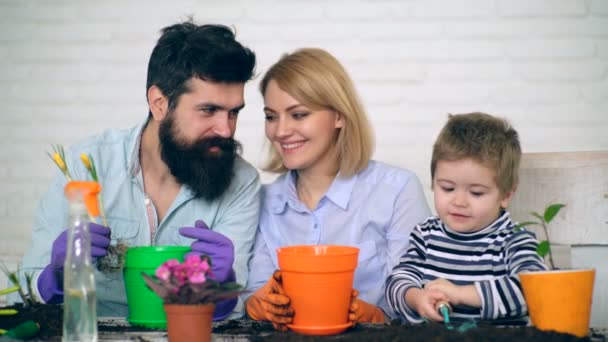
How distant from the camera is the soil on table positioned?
1121 millimetres

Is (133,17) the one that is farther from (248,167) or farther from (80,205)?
(80,205)

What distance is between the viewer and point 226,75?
2.05m

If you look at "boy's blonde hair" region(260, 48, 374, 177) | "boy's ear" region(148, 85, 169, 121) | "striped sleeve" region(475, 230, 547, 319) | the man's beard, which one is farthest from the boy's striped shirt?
"boy's ear" region(148, 85, 169, 121)

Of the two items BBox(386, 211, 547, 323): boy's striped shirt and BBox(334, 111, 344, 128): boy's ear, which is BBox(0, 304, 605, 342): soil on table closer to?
BBox(386, 211, 547, 323): boy's striped shirt

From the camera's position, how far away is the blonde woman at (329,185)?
6.64 ft

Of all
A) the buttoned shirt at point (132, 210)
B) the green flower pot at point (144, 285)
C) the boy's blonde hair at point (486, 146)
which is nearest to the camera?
the green flower pot at point (144, 285)

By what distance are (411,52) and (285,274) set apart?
4.97 ft

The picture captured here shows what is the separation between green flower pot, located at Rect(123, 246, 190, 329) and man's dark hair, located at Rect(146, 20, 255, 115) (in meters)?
0.78

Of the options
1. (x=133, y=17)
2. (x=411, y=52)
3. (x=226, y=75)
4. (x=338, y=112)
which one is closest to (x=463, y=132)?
(x=338, y=112)

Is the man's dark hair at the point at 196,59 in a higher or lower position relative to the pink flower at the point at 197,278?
higher

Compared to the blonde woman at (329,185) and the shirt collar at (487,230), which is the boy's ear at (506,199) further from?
the blonde woman at (329,185)

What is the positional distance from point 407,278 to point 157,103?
94cm

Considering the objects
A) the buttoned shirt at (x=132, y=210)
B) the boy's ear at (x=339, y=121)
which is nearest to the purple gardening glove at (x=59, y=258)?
the buttoned shirt at (x=132, y=210)

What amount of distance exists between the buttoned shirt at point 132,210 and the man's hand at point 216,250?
0.32 metres
